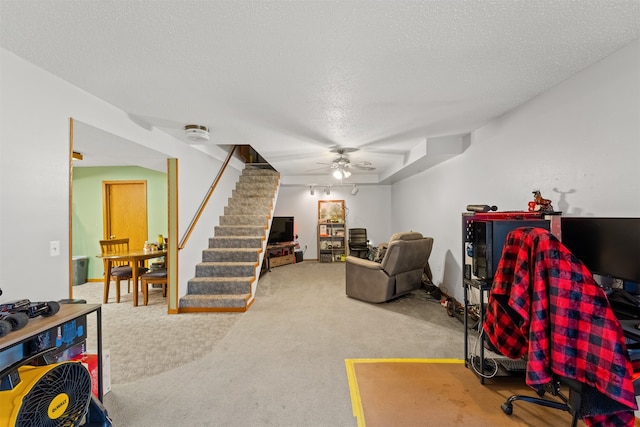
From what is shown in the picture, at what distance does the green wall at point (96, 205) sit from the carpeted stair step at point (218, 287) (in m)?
1.93

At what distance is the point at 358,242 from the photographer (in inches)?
283

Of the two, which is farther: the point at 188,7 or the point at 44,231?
the point at 44,231

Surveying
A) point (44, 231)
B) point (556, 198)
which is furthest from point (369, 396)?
point (44, 231)

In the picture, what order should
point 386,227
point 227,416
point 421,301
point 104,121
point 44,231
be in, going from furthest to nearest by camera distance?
point 386,227, point 421,301, point 104,121, point 44,231, point 227,416

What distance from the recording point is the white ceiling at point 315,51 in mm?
1374

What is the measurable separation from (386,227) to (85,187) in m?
6.95

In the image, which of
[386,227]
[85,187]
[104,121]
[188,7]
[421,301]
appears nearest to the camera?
[188,7]

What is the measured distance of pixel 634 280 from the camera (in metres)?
1.46

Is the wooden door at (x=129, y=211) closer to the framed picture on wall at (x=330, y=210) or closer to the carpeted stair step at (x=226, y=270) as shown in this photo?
the carpeted stair step at (x=226, y=270)

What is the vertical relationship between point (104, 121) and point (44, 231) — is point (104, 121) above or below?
above

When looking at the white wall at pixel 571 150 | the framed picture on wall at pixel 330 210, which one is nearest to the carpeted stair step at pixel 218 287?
the white wall at pixel 571 150

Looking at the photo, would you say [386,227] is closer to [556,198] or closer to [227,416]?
[556,198]

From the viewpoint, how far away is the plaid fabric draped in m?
1.18

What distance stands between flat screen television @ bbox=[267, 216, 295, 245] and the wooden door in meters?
2.65
